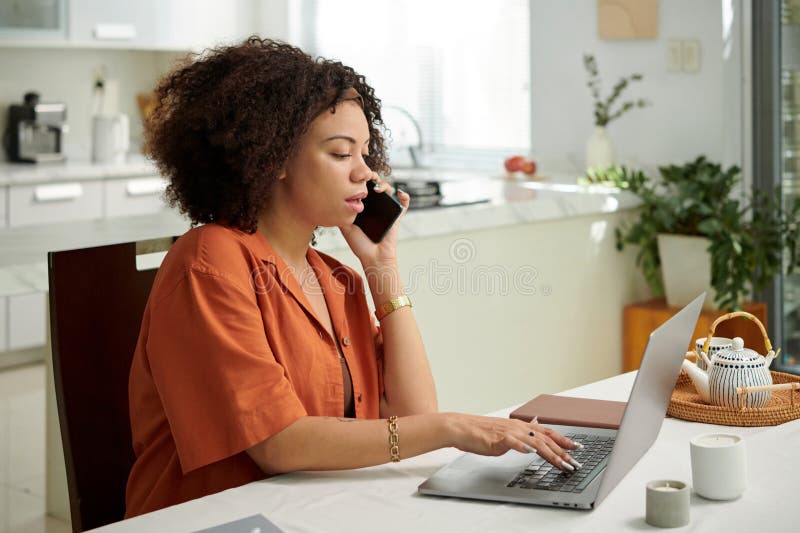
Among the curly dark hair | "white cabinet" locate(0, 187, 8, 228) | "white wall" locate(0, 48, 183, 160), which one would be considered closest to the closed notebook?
the curly dark hair

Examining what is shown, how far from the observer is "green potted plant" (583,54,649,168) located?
13.8 ft

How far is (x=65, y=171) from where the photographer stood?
16.1 ft

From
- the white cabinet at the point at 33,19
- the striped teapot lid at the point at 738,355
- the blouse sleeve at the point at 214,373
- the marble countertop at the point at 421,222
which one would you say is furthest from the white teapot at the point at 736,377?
the white cabinet at the point at 33,19

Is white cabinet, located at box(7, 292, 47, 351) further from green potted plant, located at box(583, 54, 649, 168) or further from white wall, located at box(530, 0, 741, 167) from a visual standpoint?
green potted plant, located at box(583, 54, 649, 168)

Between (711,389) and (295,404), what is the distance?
69cm

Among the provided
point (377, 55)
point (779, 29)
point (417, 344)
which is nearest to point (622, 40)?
point (779, 29)

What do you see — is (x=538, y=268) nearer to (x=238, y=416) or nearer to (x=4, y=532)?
(x=4, y=532)

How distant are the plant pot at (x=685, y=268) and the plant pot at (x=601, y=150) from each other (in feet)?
1.60

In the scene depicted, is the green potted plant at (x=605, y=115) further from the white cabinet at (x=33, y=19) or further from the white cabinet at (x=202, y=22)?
the white cabinet at (x=33, y=19)

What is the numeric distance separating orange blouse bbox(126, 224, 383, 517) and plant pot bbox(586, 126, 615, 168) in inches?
104

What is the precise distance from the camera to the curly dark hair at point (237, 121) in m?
1.62

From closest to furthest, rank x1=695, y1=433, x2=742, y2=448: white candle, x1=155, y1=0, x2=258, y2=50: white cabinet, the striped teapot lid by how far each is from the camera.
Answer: x1=695, y1=433, x2=742, y2=448: white candle < the striped teapot lid < x1=155, y1=0, x2=258, y2=50: white cabinet

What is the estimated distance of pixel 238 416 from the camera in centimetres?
147

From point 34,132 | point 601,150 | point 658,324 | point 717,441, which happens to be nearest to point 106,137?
point 34,132
